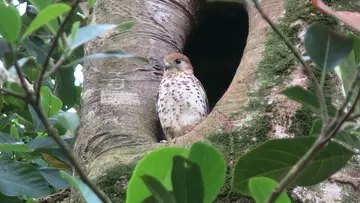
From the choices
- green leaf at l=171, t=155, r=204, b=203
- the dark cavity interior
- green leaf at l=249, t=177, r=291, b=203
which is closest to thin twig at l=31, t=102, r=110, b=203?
green leaf at l=171, t=155, r=204, b=203

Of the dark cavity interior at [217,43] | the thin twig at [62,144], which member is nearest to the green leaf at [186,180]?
the thin twig at [62,144]

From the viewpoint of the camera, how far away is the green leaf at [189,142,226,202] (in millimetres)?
955

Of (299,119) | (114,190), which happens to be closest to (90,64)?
(114,190)

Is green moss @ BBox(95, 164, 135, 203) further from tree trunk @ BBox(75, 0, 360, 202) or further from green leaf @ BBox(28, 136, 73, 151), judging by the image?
green leaf @ BBox(28, 136, 73, 151)

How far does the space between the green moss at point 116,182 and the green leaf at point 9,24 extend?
3.12ft

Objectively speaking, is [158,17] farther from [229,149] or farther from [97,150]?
[229,149]

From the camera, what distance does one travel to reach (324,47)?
101 centimetres

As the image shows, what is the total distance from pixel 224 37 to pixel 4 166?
5.39 ft

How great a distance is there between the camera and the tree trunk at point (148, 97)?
1890 mm

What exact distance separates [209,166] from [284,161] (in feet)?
0.46

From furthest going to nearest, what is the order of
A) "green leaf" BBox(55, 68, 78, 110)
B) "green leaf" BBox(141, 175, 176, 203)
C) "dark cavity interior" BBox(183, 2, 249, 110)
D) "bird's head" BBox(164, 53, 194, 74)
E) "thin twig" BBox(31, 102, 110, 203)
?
"dark cavity interior" BBox(183, 2, 249, 110), "bird's head" BBox(164, 53, 194, 74), "green leaf" BBox(55, 68, 78, 110), "green leaf" BBox(141, 175, 176, 203), "thin twig" BBox(31, 102, 110, 203)

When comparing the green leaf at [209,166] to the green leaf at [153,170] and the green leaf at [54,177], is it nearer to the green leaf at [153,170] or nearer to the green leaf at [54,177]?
the green leaf at [153,170]

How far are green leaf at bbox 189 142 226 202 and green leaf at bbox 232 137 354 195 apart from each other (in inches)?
2.6

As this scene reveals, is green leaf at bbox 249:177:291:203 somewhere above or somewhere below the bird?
above
